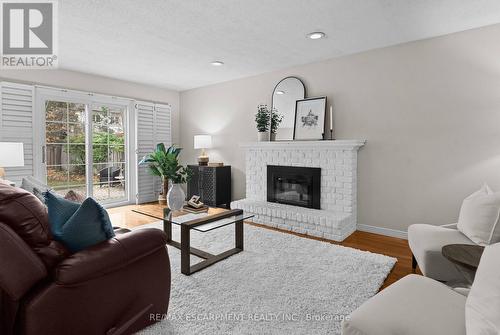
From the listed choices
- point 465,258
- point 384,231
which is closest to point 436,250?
point 465,258

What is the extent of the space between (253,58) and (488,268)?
3.60 meters

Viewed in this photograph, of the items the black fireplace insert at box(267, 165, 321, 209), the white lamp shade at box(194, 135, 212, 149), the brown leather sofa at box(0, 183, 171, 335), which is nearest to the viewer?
the brown leather sofa at box(0, 183, 171, 335)

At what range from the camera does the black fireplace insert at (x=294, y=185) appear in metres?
4.03

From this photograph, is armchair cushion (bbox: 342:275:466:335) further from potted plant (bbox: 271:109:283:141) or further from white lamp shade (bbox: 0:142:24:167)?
white lamp shade (bbox: 0:142:24:167)

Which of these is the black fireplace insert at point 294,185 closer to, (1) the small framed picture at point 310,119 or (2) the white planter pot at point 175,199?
(1) the small framed picture at point 310,119

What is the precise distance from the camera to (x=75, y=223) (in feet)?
4.72

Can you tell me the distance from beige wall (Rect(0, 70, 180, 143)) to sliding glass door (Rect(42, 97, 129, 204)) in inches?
9.8

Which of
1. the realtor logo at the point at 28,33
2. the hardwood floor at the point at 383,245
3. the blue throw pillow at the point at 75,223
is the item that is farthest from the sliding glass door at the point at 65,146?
the blue throw pillow at the point at 75,223

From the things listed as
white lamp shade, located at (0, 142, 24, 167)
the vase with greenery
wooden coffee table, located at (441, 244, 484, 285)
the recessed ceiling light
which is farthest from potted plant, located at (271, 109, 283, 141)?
white lamp shade, located at (0, 142, 24, 167)

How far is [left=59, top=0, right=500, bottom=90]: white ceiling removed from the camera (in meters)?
2.51

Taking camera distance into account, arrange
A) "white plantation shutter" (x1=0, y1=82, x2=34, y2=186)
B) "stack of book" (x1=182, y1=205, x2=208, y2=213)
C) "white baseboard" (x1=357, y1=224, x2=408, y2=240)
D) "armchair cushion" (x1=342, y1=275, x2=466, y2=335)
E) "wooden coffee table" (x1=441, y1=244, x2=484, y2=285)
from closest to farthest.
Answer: "armchair cushion" (x1=342, y1=275, x2=466, y2=335) → "wooden coffee table" (x1=441, y1=244, x2=484, y2=285) → "stack of book" (x1=182, y1=205, x2=208, y2=213) → "white baseboard" (x1=357, y1=224, x2=408, y2=240) → "white plantation shutter" (x1=0, y1=82, x2=34, y2=186)

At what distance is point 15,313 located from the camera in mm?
1271

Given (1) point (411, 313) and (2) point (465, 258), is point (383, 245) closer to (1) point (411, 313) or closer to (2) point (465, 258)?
(2) point (465, 258)

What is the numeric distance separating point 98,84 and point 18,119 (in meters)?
1.38
